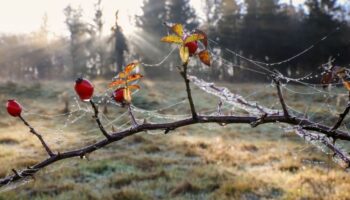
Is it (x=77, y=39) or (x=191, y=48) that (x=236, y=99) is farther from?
(x=77, y=39)

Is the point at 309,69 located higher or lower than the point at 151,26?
lower

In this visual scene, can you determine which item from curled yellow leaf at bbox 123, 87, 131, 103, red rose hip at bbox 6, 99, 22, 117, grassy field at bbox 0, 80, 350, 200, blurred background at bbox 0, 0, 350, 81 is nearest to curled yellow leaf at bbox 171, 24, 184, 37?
curled yellow leaf at bbox 123, 87, 131, 103

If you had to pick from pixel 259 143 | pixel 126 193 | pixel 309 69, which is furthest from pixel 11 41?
pixel 126 193

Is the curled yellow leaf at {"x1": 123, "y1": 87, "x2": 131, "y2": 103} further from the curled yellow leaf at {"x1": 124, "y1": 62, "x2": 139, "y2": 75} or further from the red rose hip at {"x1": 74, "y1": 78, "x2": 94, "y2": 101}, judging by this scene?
the red rose hip at {"x1": 74, "y1": 78, "x2": 94, "y2": 101}

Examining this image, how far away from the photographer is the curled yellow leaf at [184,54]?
3.43 ft

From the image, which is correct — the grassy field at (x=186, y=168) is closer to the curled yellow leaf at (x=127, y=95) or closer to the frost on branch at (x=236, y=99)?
the frost on branch at (x=236, y=99)

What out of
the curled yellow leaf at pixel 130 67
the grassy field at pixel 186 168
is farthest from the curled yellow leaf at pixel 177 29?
the grassy field at pixel 186 168

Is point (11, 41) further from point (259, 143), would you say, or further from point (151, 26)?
point (259, 143)

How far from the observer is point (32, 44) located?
48281 mm

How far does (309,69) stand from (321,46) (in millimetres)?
2354

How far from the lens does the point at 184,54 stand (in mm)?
1067

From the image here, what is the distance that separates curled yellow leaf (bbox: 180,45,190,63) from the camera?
1.05 m

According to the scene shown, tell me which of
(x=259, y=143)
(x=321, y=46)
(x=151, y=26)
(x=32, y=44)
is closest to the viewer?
(x=259, y=143)

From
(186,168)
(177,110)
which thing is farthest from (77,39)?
(186,168)
